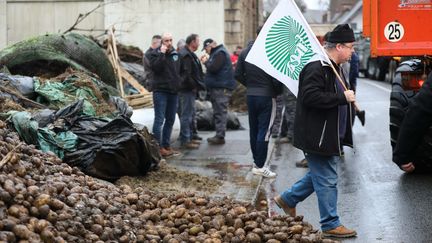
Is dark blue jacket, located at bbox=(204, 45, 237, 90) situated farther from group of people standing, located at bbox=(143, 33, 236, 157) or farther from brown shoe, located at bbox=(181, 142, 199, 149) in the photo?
brown shoe, located at bbox=(181, 142, 199, 149)

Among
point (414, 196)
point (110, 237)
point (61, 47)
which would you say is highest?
point (61, 47)

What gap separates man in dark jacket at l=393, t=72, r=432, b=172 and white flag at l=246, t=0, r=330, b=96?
1.13m

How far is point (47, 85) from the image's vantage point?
8.51 meters

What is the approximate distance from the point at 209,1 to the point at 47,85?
44.0ft

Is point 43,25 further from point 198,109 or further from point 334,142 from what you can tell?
point 334,142

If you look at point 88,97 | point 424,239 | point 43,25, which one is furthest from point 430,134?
point 43,25

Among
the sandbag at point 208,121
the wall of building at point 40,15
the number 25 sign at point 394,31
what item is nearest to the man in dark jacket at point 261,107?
the number 25 sign at point 394,31

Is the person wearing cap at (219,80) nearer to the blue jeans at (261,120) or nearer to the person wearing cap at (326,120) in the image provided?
the blue jeans at (261,120)

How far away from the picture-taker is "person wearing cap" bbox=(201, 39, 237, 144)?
11414 mm

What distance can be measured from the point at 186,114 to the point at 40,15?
12.3m

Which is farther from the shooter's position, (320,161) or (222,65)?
(222,65)

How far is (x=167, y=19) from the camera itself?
70.5 ft

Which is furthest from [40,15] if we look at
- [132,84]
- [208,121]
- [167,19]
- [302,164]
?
[302,164]

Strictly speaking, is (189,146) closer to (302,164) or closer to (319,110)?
(302,164)
